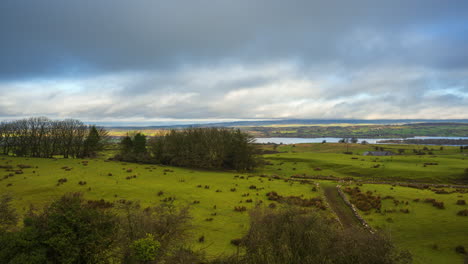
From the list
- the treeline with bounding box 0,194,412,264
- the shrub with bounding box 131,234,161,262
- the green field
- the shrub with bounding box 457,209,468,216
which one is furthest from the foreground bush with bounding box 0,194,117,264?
the shrub with bounding box 457,209,468,216

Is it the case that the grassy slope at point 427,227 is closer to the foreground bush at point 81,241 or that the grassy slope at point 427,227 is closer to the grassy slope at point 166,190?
the grassy slope at point 166,190

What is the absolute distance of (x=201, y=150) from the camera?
195 feet

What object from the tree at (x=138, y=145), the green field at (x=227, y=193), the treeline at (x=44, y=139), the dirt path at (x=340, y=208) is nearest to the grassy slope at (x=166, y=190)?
the green field at (x=227, y=193)

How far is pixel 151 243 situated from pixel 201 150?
156 feet

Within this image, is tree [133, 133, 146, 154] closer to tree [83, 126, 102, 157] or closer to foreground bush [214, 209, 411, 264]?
tree [83, 126, 102, 157]

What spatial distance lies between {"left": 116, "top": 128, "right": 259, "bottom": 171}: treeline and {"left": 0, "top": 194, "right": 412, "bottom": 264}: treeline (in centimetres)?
4470

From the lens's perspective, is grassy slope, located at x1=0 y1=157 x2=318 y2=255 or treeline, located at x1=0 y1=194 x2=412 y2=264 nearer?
treeline, located at x1=0 y1=194 x2=412 y2=264

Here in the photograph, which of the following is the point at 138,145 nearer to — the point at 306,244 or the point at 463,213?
the point at 306,244

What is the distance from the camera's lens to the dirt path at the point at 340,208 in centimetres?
2463

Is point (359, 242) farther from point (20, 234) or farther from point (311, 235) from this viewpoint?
point (20, 234)

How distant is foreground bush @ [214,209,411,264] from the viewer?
1070 centimetres

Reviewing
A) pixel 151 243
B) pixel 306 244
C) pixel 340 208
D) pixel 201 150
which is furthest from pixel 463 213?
pixel 201 150

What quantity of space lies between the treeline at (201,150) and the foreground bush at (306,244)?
45924 millimetres

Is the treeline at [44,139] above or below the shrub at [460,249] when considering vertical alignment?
above
